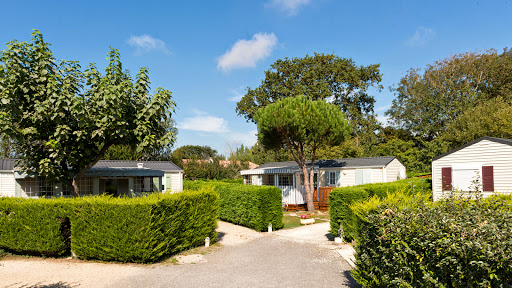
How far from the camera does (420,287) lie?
464 cm

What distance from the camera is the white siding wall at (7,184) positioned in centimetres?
1864

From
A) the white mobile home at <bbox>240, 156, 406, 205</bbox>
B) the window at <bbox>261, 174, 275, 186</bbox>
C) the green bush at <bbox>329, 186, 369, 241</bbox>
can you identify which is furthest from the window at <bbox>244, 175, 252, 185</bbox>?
the green bush at <bbox>329, 186, 369, 241</bbox>

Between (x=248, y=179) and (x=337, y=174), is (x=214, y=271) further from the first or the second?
(x=248, y=179)

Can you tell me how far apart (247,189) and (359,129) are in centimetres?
3235

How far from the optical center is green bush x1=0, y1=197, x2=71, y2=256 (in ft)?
31.7

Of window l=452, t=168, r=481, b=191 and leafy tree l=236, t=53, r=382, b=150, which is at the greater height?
leafy tree l=236, t=53, r=382, b=150

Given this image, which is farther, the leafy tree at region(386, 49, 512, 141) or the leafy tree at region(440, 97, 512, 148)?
the leafy tree at region(386, 49, 512, 141)

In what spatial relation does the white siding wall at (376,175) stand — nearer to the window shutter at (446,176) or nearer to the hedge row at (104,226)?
the window shutter at (446,176)

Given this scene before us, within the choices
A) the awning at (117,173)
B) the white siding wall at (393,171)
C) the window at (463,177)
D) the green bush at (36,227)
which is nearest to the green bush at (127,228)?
the green bush at (36,227)

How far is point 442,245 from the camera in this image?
4.08m

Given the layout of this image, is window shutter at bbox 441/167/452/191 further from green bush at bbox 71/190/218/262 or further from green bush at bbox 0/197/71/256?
green bush at bbox 0/197/71/256

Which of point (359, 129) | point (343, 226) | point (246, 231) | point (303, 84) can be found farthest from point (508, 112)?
point (246, 231)

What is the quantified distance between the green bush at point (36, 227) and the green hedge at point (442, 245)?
9241 mm

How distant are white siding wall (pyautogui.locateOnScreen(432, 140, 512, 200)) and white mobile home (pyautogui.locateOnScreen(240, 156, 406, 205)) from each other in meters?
4.74
